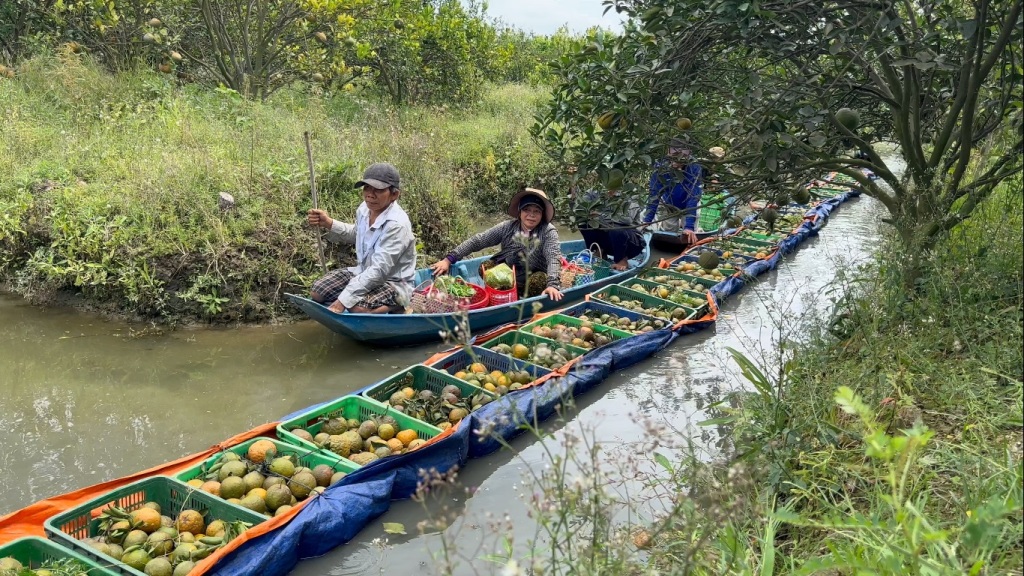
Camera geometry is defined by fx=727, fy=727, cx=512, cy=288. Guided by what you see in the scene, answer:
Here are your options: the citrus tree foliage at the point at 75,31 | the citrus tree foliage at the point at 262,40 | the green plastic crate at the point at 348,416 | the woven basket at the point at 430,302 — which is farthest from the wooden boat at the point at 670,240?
the citrus tree foliage at the point at 75,31

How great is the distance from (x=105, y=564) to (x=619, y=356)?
388 cm

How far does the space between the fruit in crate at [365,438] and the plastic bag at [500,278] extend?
2527 millimetres

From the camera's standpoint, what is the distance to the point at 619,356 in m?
5.84

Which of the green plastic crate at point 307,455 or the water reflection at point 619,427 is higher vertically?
Answer: the green plastic crate at point 307,455

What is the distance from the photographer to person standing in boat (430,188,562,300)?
22.1 ft

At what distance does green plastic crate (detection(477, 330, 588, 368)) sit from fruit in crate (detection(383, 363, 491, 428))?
895 millimetres

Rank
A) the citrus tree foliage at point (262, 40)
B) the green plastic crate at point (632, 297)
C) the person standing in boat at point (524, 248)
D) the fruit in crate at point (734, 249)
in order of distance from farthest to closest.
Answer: the citrus tree foliage at point (262, 40)
the fruit in crate at point (734, 249)
the green plastic crate at point (632, 297)
the person standing in boat at point (524, 248)

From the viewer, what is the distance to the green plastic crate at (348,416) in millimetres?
4121

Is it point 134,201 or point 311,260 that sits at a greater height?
point 134,201

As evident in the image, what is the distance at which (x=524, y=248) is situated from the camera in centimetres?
702

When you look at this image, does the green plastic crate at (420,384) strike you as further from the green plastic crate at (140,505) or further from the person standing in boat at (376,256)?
the green plastic crate at (140,505)

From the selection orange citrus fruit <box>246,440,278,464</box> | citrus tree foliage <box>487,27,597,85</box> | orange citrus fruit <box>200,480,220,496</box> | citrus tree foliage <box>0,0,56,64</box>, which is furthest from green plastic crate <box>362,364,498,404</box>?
citrus tree foliage <box>487,27,597,85</box>

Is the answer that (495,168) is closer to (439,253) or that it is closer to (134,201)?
(439,253)

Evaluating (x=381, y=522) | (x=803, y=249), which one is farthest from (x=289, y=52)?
(x=381, y=522)
